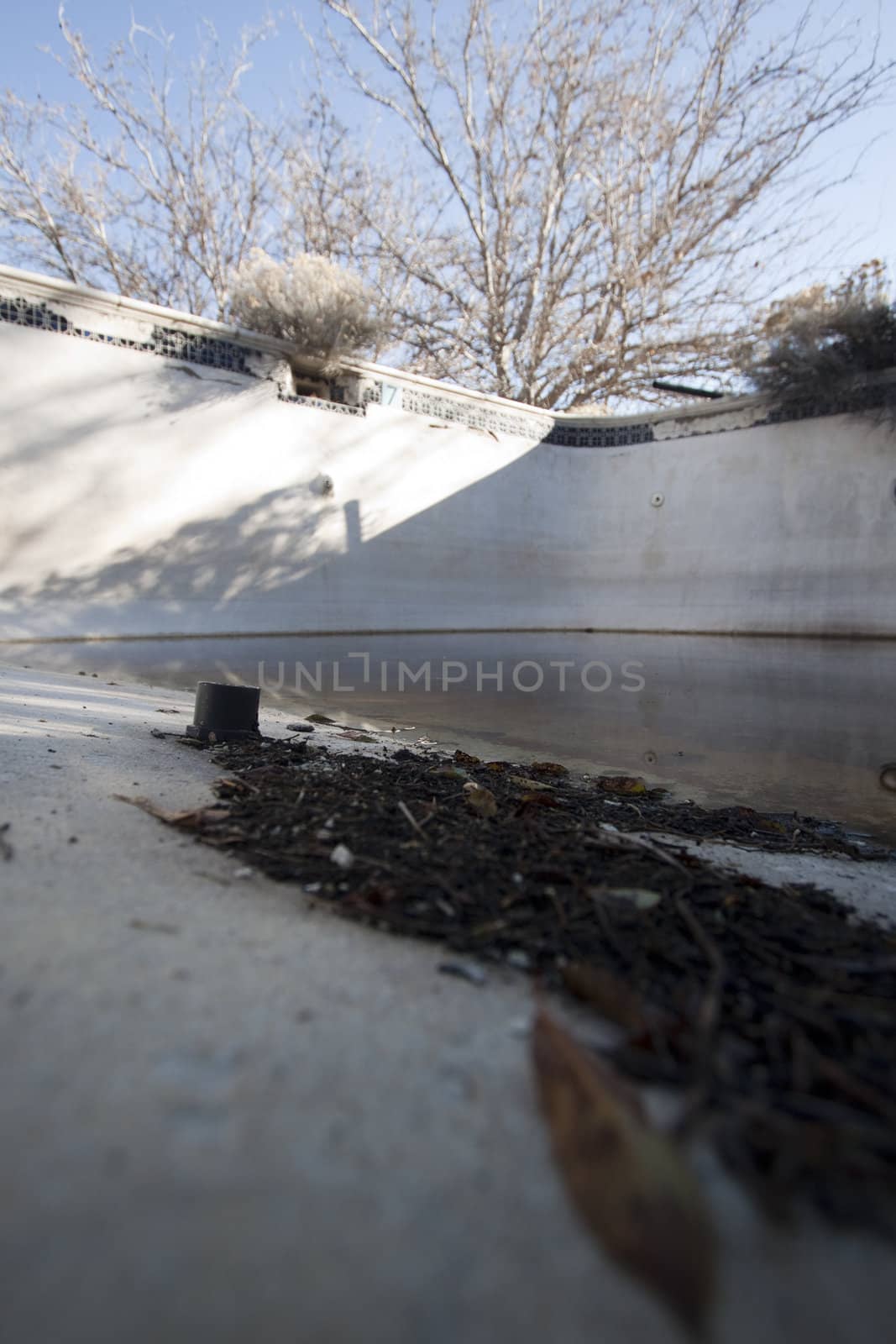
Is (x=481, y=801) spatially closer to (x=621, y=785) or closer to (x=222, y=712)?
(x=621, y=785)

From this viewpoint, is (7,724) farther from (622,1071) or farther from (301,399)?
(301,399)

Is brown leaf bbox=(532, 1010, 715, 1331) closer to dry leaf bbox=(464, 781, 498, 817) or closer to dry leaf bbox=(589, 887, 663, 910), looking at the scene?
dry leaf bbox=(589, 887, 663, 910)

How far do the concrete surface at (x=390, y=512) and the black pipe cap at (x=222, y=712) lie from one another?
3703 millimetres

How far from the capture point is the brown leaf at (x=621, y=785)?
1560 mm

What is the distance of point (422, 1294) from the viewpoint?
307mm

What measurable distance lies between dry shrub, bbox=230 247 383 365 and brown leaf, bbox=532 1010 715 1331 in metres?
6.21

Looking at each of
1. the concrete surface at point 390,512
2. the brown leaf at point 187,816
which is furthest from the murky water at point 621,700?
the brown leaf at point 187,816

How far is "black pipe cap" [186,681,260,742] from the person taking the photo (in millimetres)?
1559

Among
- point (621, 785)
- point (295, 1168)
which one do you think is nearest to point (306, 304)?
point (621, 785)

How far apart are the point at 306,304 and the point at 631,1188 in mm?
6291

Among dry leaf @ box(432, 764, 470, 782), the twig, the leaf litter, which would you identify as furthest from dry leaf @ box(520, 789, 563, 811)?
the twig

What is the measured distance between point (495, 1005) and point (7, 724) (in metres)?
1.36

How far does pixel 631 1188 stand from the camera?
0.35 meters

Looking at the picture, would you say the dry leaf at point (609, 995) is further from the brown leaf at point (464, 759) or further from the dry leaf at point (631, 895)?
the brown leaf at point (464, 759)
